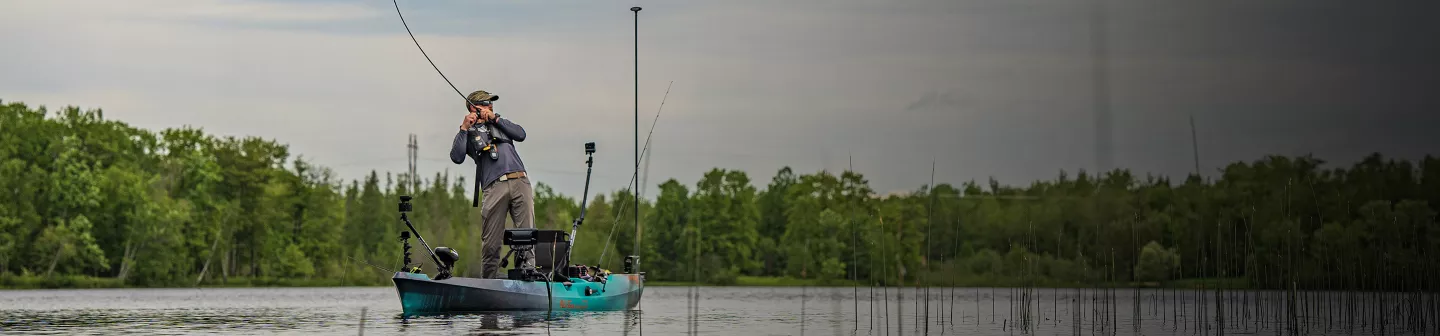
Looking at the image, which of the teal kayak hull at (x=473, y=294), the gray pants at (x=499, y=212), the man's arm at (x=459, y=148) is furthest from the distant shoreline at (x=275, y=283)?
the man's arm at (x=459, y=148)

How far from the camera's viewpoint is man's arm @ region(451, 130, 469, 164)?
2284 centimetres

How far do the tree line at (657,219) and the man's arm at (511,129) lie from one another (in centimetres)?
3631

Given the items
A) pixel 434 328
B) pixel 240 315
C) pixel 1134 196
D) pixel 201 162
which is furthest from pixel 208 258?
pixel 434 328

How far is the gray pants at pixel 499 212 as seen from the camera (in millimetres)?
23375

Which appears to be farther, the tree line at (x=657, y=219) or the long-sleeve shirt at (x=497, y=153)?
the tree line at (x=657, y=219)

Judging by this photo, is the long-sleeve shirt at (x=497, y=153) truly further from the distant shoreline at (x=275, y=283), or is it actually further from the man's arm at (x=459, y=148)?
the distant shoreline at (x=275, y=283)

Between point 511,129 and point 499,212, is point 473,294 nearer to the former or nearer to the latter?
point 499,212

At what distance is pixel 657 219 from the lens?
298ft

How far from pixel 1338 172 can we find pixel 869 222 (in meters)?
26.1

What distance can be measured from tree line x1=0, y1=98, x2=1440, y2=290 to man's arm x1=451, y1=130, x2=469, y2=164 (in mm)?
36489

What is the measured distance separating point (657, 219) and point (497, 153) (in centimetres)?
6769

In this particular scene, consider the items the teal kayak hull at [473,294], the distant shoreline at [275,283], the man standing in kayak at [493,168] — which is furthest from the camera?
the distant shoreline at [275,283]

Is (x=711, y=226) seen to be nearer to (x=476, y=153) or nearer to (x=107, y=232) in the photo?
(x=107, y=232)

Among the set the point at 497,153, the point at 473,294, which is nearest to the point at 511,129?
the point at 497,153
